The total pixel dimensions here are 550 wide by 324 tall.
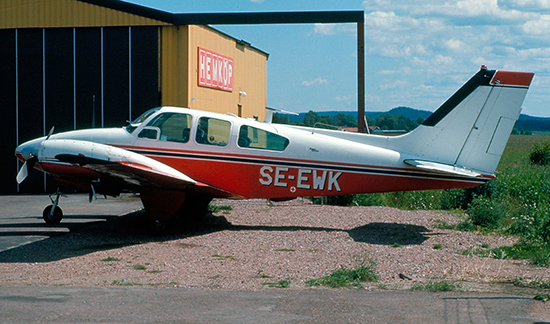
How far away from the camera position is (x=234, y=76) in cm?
2273

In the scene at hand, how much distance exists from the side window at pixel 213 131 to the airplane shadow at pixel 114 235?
5.82ft

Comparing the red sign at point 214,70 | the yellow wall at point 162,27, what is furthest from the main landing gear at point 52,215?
the red sign at point 214,70

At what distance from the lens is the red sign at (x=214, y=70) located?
18875mm

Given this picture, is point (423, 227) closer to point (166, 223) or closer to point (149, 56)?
point (166, 223)

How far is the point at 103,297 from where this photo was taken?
641 cm

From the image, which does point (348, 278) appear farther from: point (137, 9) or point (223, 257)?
point (137, 9)

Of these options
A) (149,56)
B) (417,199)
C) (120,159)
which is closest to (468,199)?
(417,199)

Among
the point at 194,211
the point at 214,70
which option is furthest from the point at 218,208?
the point at 214,70

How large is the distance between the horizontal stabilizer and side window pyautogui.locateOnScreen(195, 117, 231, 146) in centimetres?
356

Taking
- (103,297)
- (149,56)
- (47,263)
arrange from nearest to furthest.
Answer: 1. (103,297)
2. (47,263)
3. (149,56)

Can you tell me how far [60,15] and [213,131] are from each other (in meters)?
10.5

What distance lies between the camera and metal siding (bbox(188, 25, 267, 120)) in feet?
60.4

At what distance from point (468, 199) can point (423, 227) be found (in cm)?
Result: 443

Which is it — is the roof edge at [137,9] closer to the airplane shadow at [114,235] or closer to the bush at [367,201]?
the airplane shadow at [114,235]
